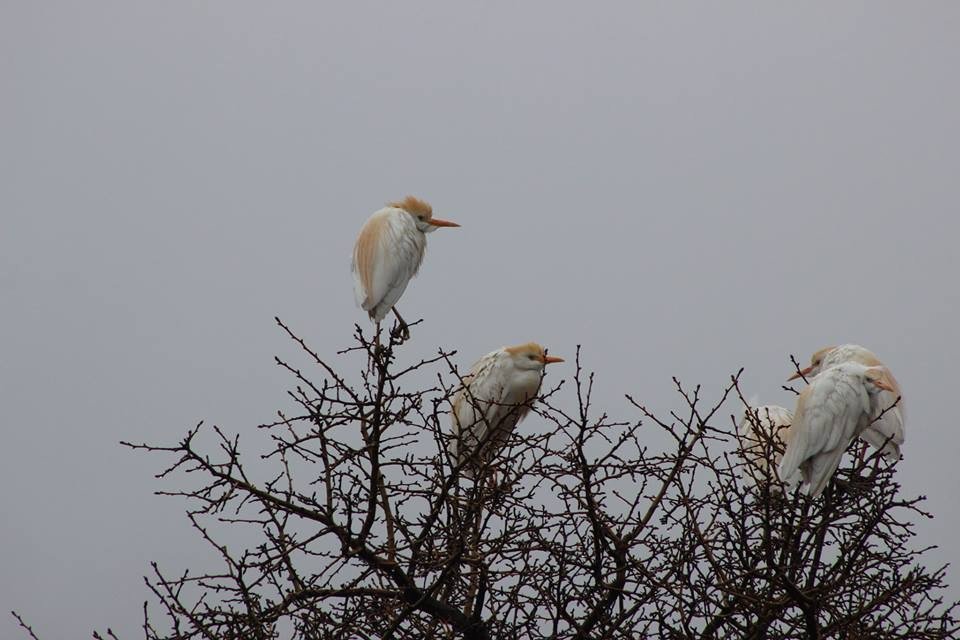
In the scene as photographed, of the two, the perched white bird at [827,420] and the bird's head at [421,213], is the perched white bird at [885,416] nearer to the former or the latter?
the perched white bird at [827,420]

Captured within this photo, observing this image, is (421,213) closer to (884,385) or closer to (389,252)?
Result: (389,252)

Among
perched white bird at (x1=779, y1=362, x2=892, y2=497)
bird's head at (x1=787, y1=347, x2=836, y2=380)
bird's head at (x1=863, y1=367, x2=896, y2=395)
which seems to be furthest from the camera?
bird's head at (x1=787, y1=347, x2=836, y2=380)

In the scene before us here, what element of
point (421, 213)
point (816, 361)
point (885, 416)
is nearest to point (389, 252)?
point (421, 213)

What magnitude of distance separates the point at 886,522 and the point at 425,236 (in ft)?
8.37

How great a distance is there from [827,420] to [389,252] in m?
1.95

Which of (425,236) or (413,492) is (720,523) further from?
(425,236)

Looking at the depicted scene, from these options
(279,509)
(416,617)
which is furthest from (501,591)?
(279,509)

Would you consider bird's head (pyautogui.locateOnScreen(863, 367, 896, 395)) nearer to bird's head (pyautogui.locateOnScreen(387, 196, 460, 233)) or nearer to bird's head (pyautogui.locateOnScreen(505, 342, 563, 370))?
bird's head (pyautogui.locateOnScreen(505, 342, 563, 370))

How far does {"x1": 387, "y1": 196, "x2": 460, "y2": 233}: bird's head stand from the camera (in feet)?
15.2

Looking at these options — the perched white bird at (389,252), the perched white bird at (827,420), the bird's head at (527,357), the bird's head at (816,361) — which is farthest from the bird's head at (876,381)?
the perched white bird at (389,252)

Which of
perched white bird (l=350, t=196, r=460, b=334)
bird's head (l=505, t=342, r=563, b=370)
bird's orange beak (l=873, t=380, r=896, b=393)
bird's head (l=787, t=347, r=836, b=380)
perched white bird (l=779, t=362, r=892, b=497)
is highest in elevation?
perched white bird (l=350, t=196, r=460, b=334)

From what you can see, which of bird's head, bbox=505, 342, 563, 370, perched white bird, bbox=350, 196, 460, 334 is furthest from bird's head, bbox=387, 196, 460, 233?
bird's head, bbox=505, 342, 563, 370

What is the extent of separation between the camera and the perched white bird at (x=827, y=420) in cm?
343

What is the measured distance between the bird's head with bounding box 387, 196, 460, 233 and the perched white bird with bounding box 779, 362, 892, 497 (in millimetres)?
1891
